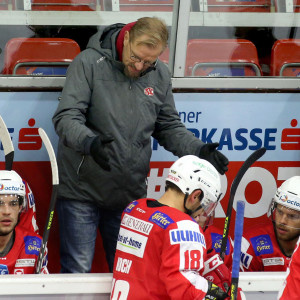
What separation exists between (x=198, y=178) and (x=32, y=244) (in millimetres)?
1076

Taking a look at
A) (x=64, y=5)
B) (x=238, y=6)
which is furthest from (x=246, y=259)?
(x=64, y=5)

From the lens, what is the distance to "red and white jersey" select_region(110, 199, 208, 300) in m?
3.81

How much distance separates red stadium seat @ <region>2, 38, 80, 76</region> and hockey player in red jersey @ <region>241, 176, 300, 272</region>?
4.92 feet

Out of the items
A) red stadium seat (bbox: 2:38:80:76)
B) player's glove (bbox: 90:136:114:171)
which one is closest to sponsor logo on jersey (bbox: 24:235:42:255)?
player's glove (bbox: 90:136:114:171)

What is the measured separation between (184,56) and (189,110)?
331 mm

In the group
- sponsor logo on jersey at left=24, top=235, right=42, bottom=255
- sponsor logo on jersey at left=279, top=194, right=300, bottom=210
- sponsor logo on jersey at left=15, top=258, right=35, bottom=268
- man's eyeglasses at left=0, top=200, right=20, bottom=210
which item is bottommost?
sponsor logo on jersey at left=15, top=258, right=35, bottom=268

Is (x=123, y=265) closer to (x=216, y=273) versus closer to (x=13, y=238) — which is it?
(x=216, y=273)

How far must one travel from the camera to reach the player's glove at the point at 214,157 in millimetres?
4645

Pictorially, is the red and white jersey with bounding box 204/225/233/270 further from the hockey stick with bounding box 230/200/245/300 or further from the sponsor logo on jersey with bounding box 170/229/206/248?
the sponsor logo on jersey with bounding box 170/229/206/248

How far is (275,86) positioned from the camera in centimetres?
539

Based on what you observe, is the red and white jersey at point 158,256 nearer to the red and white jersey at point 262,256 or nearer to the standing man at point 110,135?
the standing man at point 110,135

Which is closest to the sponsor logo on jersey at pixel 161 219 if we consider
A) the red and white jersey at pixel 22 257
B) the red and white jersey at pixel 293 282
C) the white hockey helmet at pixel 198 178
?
the white hockey helmet at pixel 198 178

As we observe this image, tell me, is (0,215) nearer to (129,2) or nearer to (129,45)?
(129,45)

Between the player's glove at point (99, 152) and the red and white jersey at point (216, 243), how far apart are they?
0.82 meters
